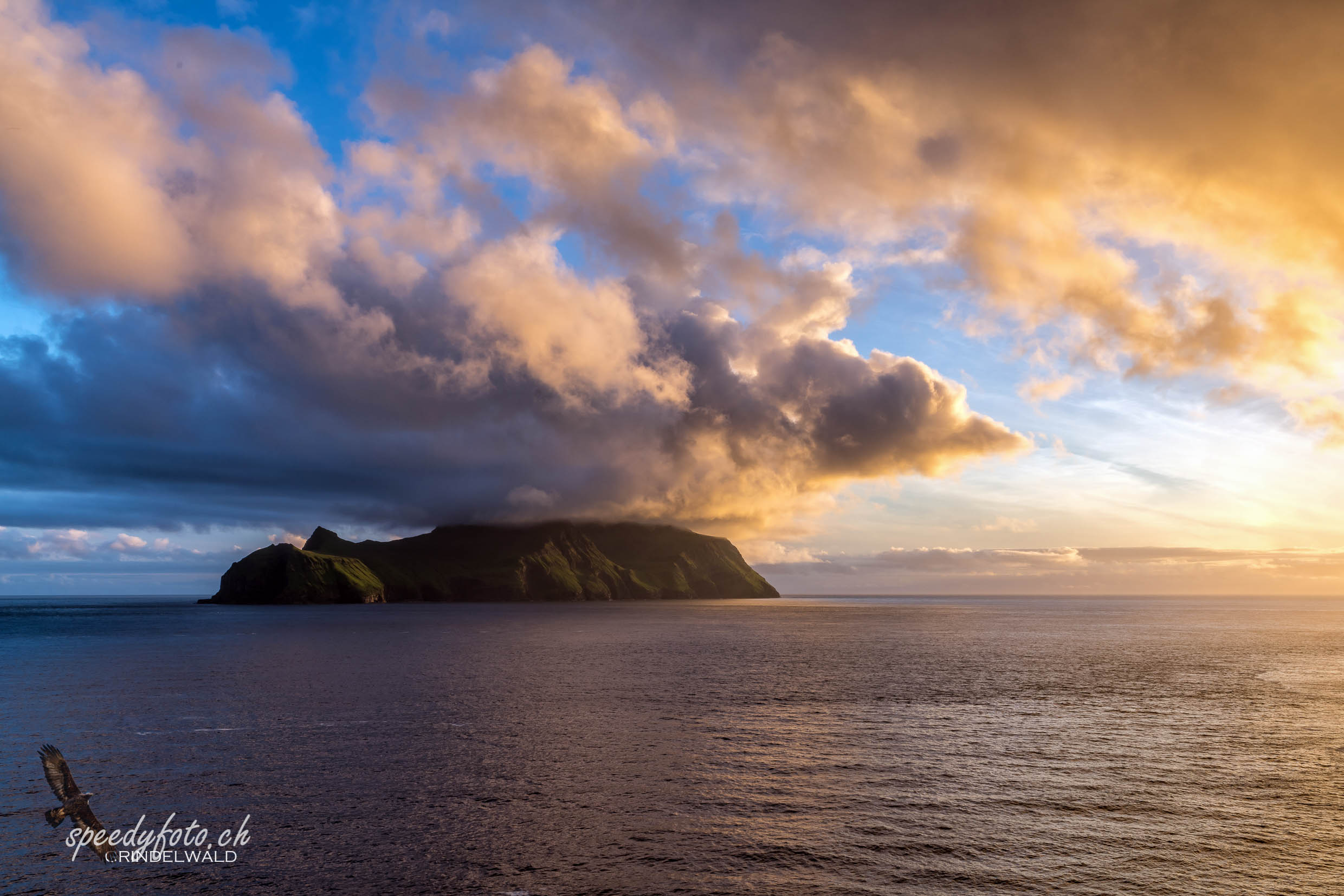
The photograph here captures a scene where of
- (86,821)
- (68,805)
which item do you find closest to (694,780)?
(86,821)

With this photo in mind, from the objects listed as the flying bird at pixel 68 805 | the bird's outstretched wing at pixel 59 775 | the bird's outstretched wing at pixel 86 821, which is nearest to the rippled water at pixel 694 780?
the flying bird at pixel 68 805

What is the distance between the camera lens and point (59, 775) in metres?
33.8

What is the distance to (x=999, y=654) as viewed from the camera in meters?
125

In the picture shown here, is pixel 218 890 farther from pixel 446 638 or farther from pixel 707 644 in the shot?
pixel 446 638

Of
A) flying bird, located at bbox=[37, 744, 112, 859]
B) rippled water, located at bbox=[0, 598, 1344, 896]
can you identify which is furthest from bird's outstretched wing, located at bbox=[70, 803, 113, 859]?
rippled water, located at bbox=[0, 598, 1344, 896]

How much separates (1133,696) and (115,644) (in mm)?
168933

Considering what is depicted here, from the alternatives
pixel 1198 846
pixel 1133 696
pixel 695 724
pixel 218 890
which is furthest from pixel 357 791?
pixel 1133 696

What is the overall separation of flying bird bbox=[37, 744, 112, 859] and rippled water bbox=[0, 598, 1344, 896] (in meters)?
1.00

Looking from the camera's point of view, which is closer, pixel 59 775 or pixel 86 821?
pixel 59 775

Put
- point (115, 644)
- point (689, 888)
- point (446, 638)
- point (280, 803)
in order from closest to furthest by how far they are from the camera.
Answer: point (689, 888) < point (280, 803) < point (115, 644) < point (446, 638)

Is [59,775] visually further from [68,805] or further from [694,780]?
[694,780]

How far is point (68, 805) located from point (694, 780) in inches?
1214

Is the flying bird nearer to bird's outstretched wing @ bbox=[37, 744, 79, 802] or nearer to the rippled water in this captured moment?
bird's outstretched wing @ bbox=[37, 744, 79, 802]

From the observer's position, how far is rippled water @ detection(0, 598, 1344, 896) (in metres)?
29.2
